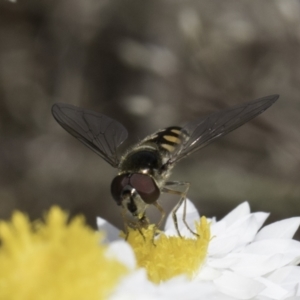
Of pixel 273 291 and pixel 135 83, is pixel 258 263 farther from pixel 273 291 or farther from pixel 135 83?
pixel 135 83

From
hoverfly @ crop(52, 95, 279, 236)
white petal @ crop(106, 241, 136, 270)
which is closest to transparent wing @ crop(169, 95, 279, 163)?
hoverfly @ crop(52, 95, 279, 236)

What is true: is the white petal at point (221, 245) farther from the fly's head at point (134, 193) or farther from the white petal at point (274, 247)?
the fly's head at point (134, 193)

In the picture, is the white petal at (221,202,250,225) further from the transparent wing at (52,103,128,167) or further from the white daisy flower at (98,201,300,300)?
the transparent wing at (52,103,128,167)

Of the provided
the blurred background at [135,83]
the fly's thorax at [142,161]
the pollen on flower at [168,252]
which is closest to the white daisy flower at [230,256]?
the pollen on flower at [168,252]

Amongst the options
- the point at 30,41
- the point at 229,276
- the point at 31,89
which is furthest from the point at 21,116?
the point at 229,276

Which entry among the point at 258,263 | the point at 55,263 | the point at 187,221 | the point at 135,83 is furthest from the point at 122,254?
the point at 135,83

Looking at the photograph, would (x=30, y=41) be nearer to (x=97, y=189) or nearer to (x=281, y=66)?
(x=97, y=189)
